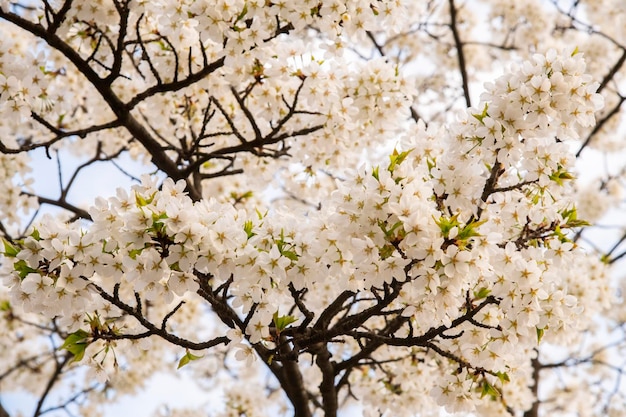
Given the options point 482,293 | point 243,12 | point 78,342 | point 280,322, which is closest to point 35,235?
point 78,342

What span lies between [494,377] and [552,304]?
80 cm

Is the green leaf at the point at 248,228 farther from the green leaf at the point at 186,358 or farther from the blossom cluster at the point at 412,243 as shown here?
the green leaf at the point at 186,358

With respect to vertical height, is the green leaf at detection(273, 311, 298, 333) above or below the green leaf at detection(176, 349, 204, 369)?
above

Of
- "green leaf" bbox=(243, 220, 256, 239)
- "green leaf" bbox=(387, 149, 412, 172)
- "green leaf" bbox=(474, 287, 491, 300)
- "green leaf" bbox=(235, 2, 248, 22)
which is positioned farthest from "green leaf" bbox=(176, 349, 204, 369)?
"green leaf" bbox=(235, 2, 248, 22)

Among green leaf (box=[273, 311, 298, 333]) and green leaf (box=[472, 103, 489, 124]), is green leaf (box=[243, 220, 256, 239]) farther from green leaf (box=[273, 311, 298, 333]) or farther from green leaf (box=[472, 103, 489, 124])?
green leaf (box=[472, 103, 489, 124])

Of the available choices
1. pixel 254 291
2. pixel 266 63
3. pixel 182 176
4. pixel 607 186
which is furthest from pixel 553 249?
pixel 607 186

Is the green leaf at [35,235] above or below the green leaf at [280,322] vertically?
above

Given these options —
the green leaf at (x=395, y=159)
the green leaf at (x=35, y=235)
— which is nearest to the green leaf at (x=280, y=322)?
the green leaf at (x=395, y=159)

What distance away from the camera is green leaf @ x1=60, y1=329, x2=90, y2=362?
3.05 meters

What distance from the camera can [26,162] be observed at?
5.71 meters

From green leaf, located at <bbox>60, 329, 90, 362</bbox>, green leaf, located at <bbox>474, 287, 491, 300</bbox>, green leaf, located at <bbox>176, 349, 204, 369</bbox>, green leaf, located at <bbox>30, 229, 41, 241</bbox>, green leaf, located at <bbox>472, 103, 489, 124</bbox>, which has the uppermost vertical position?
green leaf, located at <bbox>472, 103, 489, 124</bbox>

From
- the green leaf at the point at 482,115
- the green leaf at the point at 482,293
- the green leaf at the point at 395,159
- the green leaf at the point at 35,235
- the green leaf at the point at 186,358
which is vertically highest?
the green leaf at the point at 482,115

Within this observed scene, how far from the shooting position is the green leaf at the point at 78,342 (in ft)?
A: 10.0

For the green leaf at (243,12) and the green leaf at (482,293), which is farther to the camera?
the green leaf at (243,12)
